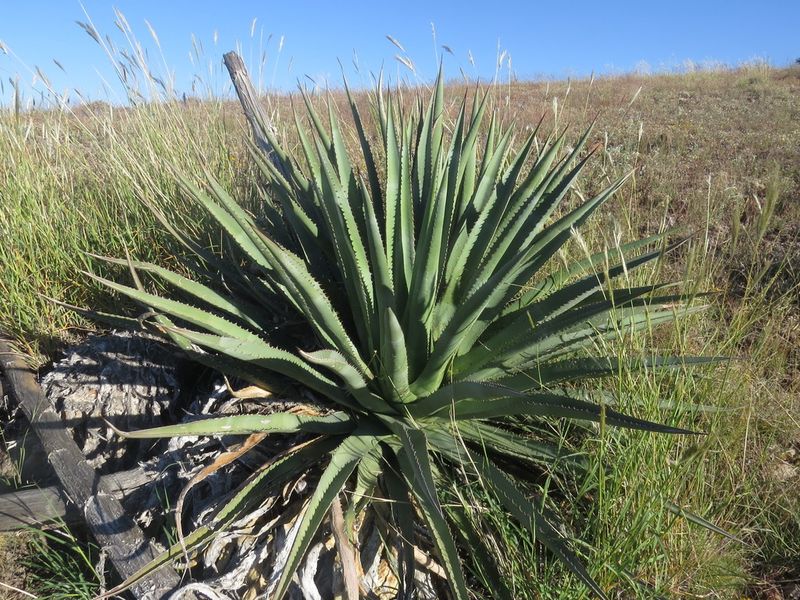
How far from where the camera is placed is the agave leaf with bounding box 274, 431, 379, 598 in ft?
4.95

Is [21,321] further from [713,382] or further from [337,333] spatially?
[713,382]

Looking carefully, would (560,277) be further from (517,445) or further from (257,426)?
(257,426)

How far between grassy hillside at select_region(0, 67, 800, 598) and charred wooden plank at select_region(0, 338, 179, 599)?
55 centimetres

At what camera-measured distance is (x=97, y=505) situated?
6.59 ft

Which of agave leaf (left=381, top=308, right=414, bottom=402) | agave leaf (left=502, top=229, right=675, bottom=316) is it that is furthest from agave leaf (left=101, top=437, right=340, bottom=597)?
agave leaf (left=502, top=229, right=675, bottom=316)

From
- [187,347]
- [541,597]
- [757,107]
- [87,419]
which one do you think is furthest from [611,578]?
[757,107]

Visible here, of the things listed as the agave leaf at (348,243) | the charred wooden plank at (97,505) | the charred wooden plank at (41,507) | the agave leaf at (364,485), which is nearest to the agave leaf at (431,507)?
the agave leaf at (364,485)

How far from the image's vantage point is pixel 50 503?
2.21 meters

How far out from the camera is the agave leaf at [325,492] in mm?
1508

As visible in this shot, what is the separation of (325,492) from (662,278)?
8.36 ft

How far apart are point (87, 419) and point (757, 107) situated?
9.42 metres

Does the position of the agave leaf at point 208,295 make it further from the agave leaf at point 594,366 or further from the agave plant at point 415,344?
the agave leaf at point 594,366

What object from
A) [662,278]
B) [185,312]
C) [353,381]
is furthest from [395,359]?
[662,278]

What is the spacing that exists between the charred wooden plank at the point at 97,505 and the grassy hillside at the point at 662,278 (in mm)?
552
